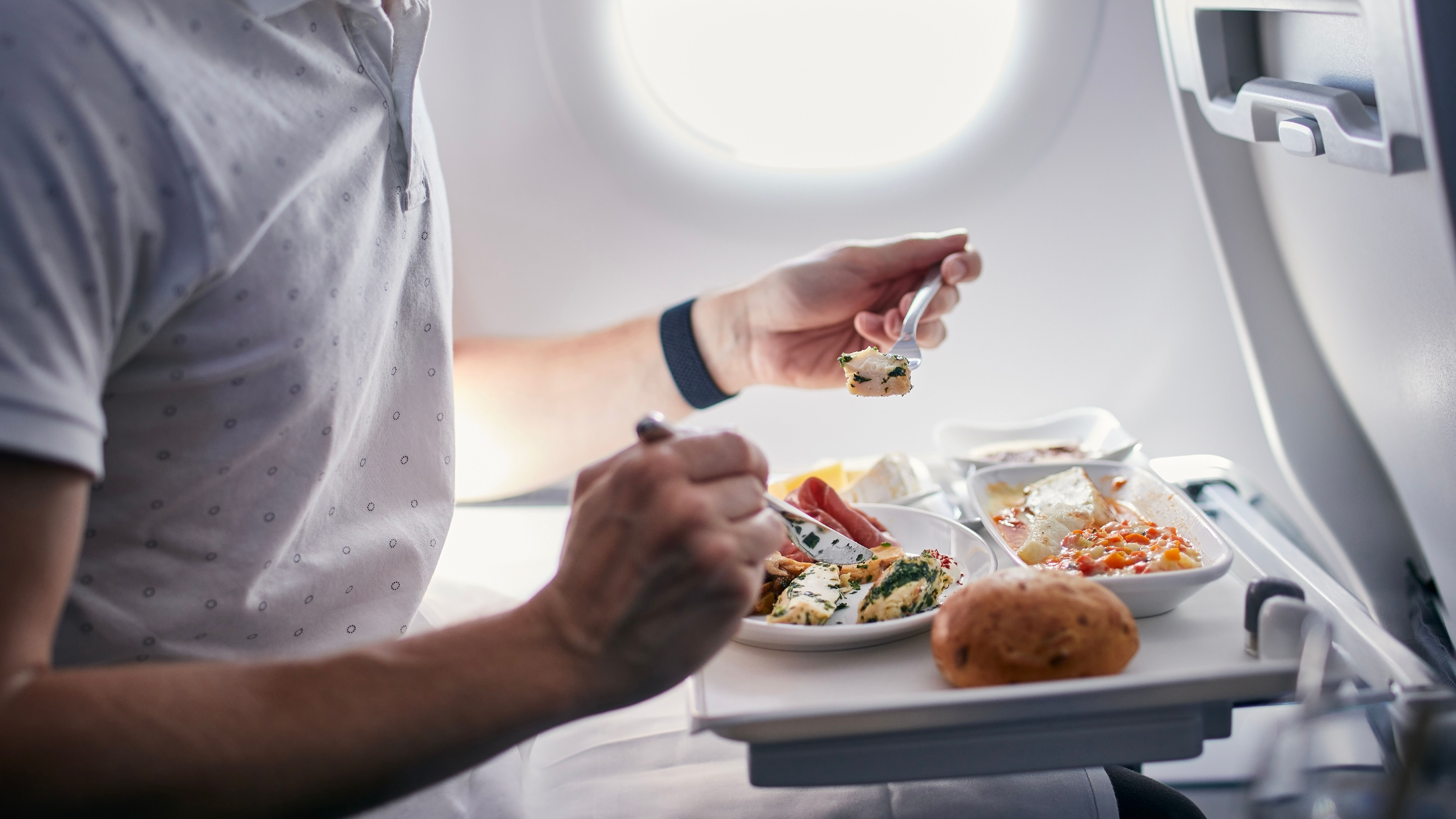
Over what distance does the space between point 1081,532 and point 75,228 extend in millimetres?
849

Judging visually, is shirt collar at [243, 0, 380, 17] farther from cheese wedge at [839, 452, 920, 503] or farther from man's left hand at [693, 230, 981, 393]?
cheese wedge at [839, 452, 920, 503]

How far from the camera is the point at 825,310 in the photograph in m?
1.22

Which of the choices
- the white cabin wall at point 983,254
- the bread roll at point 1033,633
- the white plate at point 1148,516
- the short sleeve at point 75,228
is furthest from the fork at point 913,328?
the short sleeve at point 75,228

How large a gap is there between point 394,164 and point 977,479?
697 mm

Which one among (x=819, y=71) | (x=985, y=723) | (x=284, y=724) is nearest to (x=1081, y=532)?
(x=985, y=723)

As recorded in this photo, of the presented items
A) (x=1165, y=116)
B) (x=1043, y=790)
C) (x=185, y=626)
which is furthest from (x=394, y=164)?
(x=1165, y=116)

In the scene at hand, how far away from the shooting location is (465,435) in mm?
1434

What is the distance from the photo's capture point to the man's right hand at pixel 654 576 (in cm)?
61

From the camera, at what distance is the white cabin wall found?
63.9 inches

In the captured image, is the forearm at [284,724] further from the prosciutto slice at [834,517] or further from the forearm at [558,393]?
the forearm at [558,393]

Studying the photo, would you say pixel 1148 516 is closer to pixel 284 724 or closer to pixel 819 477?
pixel 819 477

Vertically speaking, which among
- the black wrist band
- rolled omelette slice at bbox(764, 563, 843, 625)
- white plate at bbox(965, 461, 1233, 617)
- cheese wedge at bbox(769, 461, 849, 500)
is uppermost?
the black wrist band

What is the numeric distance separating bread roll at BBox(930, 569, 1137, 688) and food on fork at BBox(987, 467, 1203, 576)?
71 millimetres

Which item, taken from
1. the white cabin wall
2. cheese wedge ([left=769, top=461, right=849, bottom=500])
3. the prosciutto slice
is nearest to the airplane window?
the white cabin wall
